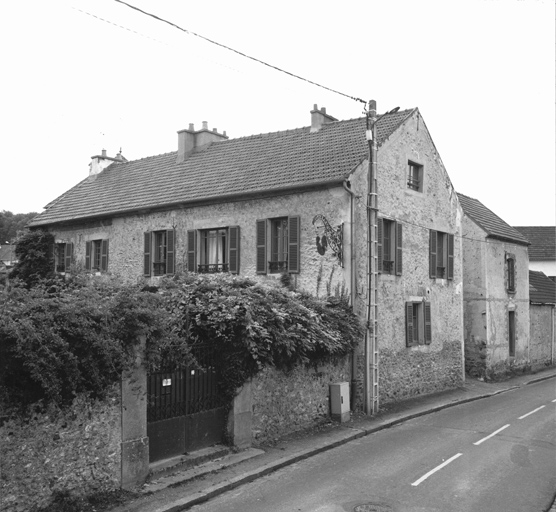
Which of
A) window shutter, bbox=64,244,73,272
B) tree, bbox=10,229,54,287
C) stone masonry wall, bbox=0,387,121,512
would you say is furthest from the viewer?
tree, bbox=10,229,54,287

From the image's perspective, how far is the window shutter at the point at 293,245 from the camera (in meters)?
17.6

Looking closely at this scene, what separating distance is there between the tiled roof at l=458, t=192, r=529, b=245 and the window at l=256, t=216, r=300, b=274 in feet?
35.1

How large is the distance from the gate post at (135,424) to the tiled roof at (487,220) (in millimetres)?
19064

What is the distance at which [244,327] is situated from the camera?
460 inches

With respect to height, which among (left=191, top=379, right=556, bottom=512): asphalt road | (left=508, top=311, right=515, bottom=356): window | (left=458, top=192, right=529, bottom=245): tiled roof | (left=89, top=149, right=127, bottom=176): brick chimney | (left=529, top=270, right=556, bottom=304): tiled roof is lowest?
(left=191, top=379, right=556, bottom=512): asphalt road

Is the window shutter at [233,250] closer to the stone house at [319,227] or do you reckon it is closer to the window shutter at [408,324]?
the stone house at [319,227]

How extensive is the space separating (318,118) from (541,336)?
1721cm

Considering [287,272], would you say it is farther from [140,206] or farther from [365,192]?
[140,206]

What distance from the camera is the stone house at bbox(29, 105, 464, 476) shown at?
17.1 meters

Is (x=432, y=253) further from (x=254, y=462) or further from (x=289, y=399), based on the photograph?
(x=254, y=462)

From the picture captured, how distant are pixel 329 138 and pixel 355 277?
5571mm

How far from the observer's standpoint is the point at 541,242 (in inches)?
1892

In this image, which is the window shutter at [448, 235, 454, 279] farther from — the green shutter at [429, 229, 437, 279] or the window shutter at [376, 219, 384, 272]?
the window shutter at [376, 219, 384, 272]

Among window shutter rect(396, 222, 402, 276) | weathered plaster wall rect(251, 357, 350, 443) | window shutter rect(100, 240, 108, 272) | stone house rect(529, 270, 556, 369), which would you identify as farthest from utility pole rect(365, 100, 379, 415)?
stone house rect(529, 270, 556, 369)
